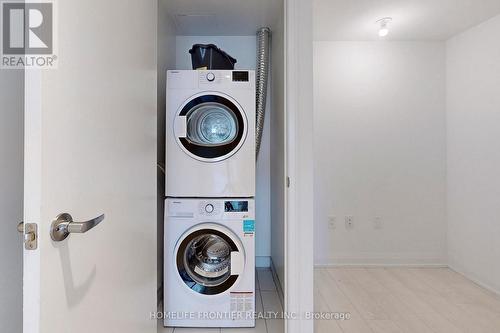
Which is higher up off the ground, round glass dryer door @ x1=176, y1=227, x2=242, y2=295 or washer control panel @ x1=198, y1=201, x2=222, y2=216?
washer control panel @ x1=198, y1=201, x2=222, y2=216

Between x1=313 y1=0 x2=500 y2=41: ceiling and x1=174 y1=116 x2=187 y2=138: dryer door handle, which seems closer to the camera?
x1=174 y1=116 x2=187 y2=138: dryer door handle

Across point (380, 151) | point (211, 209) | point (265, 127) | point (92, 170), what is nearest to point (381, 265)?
point (380, 151)

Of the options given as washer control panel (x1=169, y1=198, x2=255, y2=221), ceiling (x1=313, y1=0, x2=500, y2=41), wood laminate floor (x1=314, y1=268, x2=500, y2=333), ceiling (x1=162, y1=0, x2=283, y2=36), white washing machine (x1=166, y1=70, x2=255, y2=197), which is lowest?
wood laminate floor (x1=314, y1=268, x2=500, y2=333)

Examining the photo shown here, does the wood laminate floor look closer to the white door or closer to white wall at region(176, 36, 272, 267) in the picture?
white wall at region(176, 36, 272, 267)

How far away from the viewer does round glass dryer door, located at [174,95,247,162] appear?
1.92 meters

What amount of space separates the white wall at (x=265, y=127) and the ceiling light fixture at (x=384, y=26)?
116cm

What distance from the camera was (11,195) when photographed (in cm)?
79

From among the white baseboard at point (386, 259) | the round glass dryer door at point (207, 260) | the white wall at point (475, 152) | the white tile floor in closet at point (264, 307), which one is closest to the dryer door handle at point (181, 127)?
the round glass dryer door at point (207, 260)

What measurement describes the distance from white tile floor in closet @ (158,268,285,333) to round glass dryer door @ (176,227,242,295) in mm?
262

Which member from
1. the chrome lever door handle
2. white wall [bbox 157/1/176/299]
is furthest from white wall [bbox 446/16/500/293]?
the chrome lever door handle

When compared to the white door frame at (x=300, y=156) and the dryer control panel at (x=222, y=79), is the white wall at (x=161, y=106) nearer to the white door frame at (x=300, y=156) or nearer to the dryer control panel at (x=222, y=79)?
the dryer control panel at (x=222, y=79)

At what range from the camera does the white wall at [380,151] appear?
2982mm

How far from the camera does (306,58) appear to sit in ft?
4.87

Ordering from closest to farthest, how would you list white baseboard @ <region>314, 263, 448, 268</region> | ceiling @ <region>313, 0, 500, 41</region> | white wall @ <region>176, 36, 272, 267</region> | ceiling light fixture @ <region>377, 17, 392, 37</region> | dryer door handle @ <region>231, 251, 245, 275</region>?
dryer door handle @ <region>231, 251, 245, 275</region> < ceiling @ <region>313, 0, 500, 41</region> < ceiling light fixture @ <region>377, 17, 392, 37</region> < white wall @ <region>176, 36, 272, 267</region> < white baseboard @ <region>314, 263, 448, 268</region>
